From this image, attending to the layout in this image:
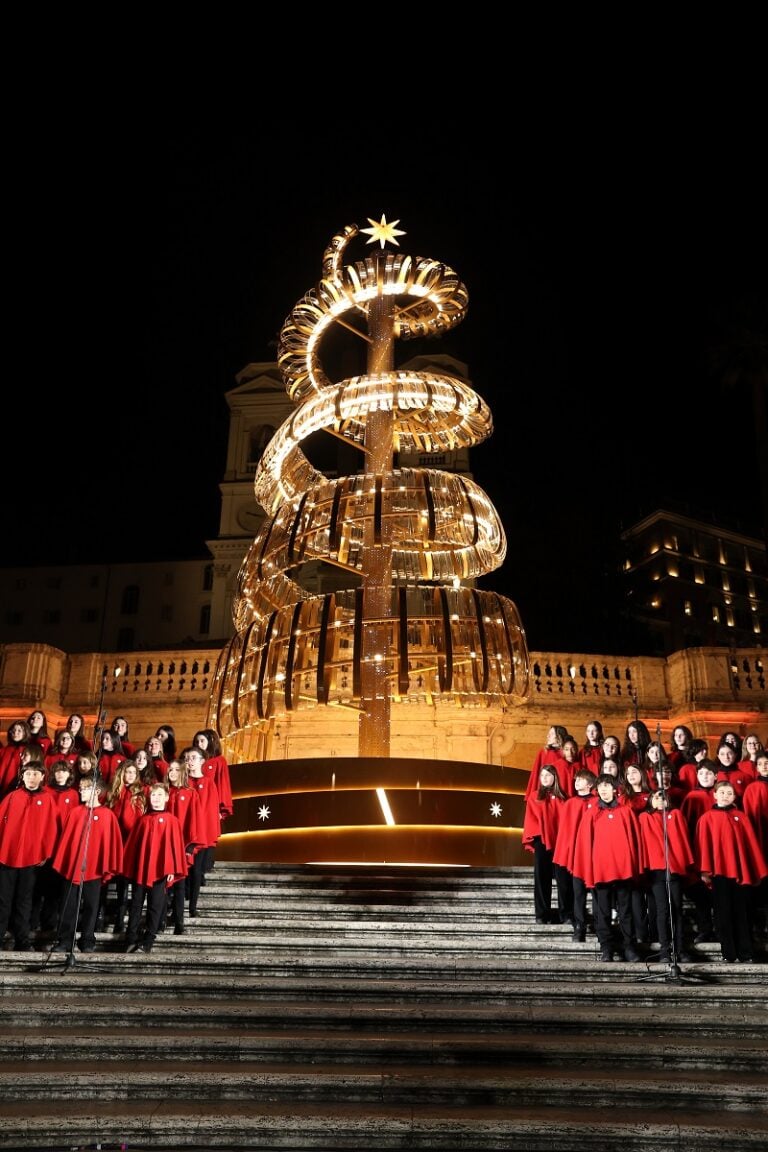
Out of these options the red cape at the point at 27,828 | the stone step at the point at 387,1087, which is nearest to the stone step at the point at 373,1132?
the stone step at the point at 387,1087

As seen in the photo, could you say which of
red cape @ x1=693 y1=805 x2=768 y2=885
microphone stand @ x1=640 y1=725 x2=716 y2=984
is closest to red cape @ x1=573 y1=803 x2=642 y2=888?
microphone stand @ x1=640 y1=725 x2=716 y2=984

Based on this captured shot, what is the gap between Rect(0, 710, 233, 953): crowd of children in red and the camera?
891 centimetres

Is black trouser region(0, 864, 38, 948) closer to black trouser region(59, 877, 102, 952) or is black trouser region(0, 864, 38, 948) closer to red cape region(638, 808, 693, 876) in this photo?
black trouser region(59, 877, 102, 952)

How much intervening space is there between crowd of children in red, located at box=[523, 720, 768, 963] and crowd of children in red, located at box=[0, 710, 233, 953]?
12.2 feet

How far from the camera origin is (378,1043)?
6344mm

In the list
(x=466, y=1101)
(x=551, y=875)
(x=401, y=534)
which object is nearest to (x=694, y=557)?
(x=401, y=534)

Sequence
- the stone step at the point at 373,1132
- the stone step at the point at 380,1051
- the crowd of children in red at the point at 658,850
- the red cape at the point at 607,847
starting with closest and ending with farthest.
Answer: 1. the stone step at the point at 373,1132
2. the stone step at the point at 380,1051
3. the crowd of children in red at the point at 658,850
4. the red cape at the point at 607,847

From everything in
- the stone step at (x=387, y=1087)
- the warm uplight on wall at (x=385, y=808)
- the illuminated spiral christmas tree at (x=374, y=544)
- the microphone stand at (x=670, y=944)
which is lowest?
the stone step at (x=387, y=1087)

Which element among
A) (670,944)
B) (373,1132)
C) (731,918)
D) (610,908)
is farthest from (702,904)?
(373,1132)

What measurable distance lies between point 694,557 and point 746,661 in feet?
180

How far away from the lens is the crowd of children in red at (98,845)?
891cm

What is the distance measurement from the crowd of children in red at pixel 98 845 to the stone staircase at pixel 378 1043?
0.44 metres

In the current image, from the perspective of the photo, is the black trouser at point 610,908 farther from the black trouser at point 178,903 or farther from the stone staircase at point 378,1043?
the black trouser at point 178,903

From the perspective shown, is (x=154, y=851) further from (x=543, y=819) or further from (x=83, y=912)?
(x=543, y=819)
